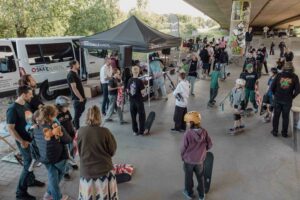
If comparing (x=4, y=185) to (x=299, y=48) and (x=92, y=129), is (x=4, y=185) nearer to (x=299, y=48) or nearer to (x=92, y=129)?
(x=92, y=129)

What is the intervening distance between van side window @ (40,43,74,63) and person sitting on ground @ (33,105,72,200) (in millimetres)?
7619

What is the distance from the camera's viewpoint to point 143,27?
394 inches

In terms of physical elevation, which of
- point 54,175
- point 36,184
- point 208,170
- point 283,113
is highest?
point 54,175

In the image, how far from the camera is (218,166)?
564cm

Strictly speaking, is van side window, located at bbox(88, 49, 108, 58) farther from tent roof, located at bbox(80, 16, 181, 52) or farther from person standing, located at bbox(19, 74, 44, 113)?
person standing, located at bbox(19, 74, 44, 113)

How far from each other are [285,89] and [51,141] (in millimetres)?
5182

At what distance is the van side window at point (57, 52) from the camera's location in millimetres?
10789

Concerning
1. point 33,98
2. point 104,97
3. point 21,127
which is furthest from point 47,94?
point 21,127

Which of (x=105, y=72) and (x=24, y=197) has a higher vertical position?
(x=105, y=72)

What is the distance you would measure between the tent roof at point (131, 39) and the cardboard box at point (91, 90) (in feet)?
5.28

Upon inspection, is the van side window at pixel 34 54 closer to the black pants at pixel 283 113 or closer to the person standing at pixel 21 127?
the person standing at pixel 21 127

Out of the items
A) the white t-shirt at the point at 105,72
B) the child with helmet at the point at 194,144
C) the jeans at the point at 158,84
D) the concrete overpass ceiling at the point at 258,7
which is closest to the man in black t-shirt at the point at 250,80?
the jeans at the point at 158,84

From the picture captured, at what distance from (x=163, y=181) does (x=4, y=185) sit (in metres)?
2.70

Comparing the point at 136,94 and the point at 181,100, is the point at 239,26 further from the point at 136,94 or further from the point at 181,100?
the point at 136,94
